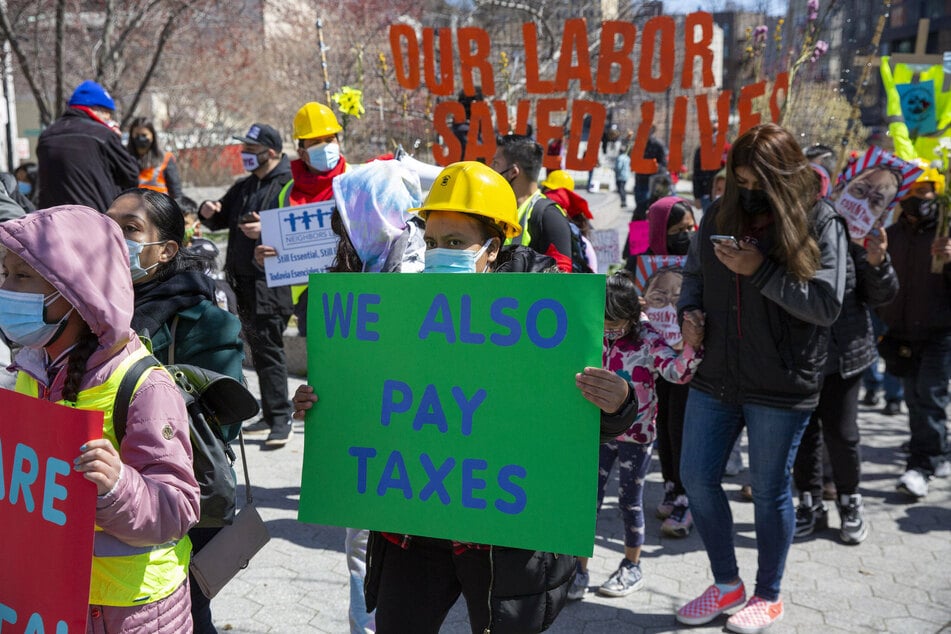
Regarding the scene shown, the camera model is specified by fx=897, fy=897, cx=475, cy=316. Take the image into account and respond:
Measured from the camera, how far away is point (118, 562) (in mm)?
2113

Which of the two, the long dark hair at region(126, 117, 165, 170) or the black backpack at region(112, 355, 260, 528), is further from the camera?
the long dark hair at region(126, 117, 165, 170)

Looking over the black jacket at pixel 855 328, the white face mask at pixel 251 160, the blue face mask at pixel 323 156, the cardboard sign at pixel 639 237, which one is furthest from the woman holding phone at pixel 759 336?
the white face mask at pixel 251 160

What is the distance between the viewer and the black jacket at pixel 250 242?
6.13 m

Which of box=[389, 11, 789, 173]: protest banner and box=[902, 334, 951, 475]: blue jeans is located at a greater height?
box=[389, 11, 789, 173]: protest banner

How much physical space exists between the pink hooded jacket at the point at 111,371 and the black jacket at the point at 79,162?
4.15 m

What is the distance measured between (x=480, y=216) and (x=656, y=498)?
3.48 meters

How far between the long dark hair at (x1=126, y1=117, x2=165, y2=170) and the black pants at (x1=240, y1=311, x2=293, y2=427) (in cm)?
307

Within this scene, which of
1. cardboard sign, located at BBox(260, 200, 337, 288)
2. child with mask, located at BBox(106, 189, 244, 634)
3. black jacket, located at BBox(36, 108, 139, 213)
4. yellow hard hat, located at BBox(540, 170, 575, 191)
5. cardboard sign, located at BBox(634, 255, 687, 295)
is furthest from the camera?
yellow hard hat, located at BBox(540, 170, 575, 191)

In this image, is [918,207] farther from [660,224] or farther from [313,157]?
[313,157]

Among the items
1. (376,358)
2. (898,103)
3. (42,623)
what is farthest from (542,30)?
(42,623)

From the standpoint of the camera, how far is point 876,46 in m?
6.52

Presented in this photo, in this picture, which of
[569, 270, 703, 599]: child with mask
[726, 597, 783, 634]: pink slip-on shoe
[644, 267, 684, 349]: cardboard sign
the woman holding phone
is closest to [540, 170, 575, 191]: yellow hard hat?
[644, 267, 684, 349]: cardboard sign

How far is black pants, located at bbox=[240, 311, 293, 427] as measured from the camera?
20.6ft

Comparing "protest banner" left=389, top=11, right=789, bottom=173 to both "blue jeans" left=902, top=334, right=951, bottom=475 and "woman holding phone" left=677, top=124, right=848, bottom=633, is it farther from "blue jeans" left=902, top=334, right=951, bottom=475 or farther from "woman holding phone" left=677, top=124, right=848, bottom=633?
"woman holding phone" left=677, top=124, right=848, bottom=633
